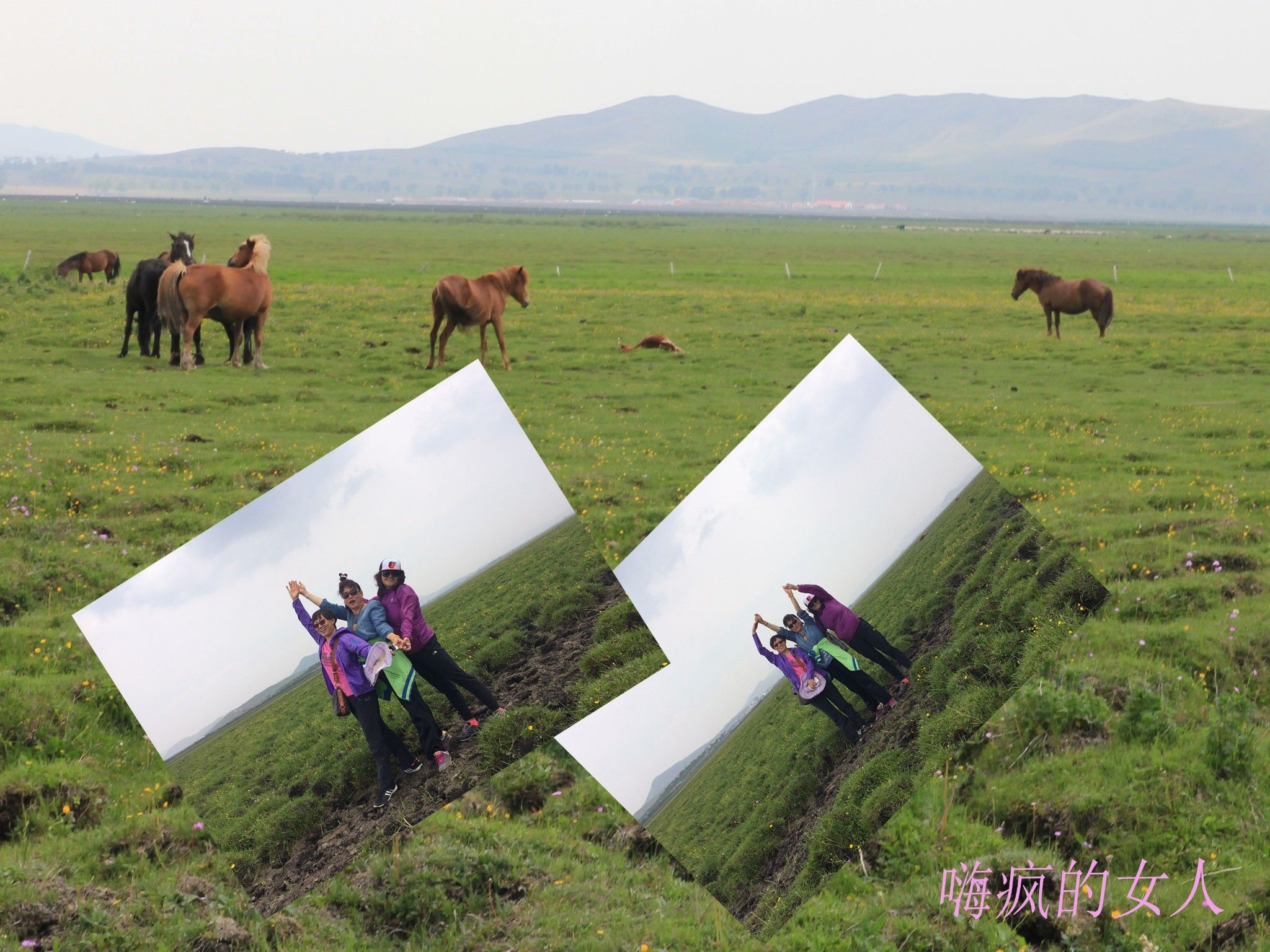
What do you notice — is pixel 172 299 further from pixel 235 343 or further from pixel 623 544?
pixel 623 544

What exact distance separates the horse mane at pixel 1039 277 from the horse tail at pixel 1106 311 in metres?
1.78

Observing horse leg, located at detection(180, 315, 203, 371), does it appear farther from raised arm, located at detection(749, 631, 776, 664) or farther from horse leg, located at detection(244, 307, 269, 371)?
raised arm, located at detection(749, 631, 776, 664)

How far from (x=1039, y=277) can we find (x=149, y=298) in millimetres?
24973

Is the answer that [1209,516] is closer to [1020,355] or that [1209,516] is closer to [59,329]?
[1020,355]

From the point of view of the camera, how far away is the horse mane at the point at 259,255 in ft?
72.9

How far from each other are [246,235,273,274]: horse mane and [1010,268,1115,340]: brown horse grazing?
21.5 metres

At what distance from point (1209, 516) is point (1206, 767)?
633 centimetres

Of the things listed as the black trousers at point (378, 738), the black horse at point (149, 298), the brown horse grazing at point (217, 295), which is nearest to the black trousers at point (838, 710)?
the black trousers at point (378, 738)

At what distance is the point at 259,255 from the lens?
2252 centimetres

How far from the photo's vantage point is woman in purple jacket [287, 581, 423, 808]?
3.25 m

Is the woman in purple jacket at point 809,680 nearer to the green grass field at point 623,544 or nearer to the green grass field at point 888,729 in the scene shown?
the green grass field at point 888,729

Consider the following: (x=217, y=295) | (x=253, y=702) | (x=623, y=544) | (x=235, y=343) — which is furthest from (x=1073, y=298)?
(x=253, y=702)

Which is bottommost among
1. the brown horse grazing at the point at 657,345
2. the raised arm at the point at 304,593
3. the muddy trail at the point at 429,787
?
the brown horse grazing at the point at 657,345

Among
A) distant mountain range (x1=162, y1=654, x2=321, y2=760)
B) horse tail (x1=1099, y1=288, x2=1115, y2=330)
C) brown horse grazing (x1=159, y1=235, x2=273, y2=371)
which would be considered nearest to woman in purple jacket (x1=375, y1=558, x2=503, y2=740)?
distant mountain range (x1=162, y1=654, x2=321, y2=760)
